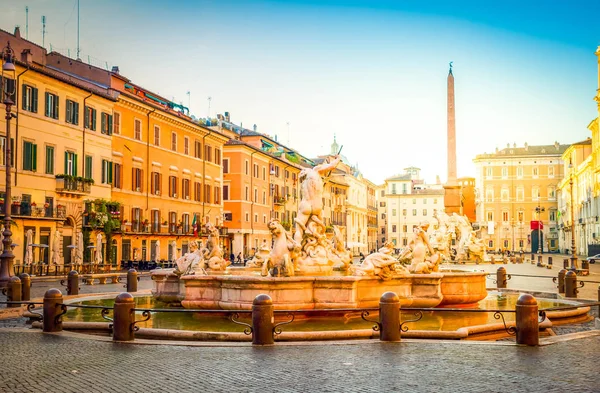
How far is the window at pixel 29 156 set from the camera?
1361 inches

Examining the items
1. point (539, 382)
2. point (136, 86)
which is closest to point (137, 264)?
point (136, 86)

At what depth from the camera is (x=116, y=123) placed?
4353 centimetres

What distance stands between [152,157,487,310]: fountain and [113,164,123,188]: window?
27.2 metres

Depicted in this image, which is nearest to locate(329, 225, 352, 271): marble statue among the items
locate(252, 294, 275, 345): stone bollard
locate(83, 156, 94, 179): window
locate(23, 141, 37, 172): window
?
locate(252, 294, 275, 345): stone bollard

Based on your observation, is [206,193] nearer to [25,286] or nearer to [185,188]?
[185,188]

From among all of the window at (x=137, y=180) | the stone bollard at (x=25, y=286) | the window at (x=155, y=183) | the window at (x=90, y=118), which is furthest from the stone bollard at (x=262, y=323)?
the window at (x=155, y=183)

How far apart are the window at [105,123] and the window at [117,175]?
87.7 inches

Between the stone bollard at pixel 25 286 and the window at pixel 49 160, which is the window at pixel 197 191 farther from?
the stone bollard at pixel 25 286

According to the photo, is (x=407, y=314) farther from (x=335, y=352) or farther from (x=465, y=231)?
(x=465, y=231)

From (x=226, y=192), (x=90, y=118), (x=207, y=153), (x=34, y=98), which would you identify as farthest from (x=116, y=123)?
(x=226, y=192)

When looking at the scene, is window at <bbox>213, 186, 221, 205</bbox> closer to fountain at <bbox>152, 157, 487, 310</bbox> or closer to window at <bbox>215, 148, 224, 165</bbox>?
window at <bbox>215, 148, 224, 165</bbox>

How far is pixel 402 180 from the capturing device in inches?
5157

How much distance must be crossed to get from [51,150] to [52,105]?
2.38 metres

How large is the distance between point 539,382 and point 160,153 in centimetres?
4282
